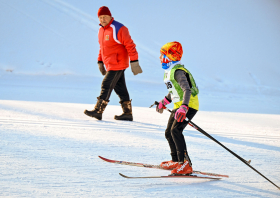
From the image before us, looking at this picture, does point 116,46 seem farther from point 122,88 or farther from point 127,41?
point 122,88

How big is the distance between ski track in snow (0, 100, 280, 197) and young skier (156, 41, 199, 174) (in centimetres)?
14

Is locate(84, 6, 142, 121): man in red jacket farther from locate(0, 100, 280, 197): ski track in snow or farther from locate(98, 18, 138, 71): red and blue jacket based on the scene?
locate(0, 100, 280, 197): ski track in snow

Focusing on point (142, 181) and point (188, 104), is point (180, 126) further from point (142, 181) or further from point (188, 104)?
point (142, 181)

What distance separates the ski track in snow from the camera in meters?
2.15

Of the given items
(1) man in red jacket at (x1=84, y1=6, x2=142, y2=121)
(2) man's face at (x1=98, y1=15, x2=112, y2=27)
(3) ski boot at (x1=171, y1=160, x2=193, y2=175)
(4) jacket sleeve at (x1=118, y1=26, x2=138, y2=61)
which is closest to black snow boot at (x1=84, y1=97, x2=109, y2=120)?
(1) man in red jacket at (x1=84, y1=6, x2=142, y2=121)

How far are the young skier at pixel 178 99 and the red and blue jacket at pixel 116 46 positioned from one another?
1.99 meters

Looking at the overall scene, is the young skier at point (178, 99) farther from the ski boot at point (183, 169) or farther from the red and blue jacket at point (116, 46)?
the red and blue jacket at point (116, 46)

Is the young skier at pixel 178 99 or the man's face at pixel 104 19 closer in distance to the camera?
the young skier at pixel 178 99

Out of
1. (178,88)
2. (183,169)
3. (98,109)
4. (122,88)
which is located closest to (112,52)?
(122,88)

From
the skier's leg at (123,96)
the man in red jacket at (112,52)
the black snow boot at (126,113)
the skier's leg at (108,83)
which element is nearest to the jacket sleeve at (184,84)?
the man in red jacket at (112,52)

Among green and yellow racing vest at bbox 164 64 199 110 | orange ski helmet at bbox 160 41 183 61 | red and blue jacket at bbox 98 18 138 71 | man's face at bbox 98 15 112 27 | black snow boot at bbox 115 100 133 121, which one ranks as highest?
man's face at bbox 98 15 112 27

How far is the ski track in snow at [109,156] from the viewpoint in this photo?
2146mm

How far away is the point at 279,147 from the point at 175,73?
2.08m

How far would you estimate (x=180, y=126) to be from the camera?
2.53 m
